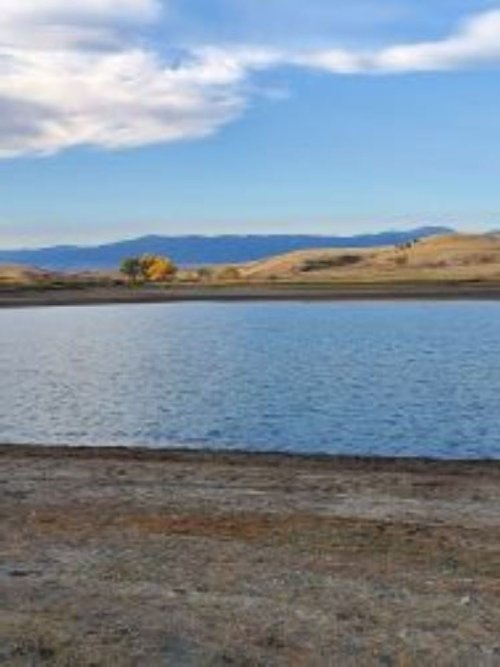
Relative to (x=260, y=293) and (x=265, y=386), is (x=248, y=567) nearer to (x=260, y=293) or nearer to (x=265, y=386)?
(x=265, y=386)

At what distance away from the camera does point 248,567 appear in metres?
15.8

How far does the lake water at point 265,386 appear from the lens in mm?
36312

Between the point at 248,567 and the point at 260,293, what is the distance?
160 meters

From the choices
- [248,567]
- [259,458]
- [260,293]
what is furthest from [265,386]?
[260,293]

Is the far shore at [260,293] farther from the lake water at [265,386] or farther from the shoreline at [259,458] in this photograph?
the shoreline at [259,458]

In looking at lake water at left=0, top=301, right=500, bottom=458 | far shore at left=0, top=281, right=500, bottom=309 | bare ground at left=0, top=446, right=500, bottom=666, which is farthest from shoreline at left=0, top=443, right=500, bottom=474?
far shore at left=0, top=281, right=500, bottom=309

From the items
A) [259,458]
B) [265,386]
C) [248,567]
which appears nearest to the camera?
[248,567]

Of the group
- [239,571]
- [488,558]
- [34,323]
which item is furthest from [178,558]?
[34,323]

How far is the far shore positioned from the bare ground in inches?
5080

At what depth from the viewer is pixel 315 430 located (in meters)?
37.3

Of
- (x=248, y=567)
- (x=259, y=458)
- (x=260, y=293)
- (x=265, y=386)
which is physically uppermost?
(x=248, y=567)

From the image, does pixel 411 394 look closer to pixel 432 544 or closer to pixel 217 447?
pixel 217 447

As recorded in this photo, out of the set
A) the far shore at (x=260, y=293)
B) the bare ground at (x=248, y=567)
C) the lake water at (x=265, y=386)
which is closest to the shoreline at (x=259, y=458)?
the bare ground at (x=248, y=567)

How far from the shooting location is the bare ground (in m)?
12.4
